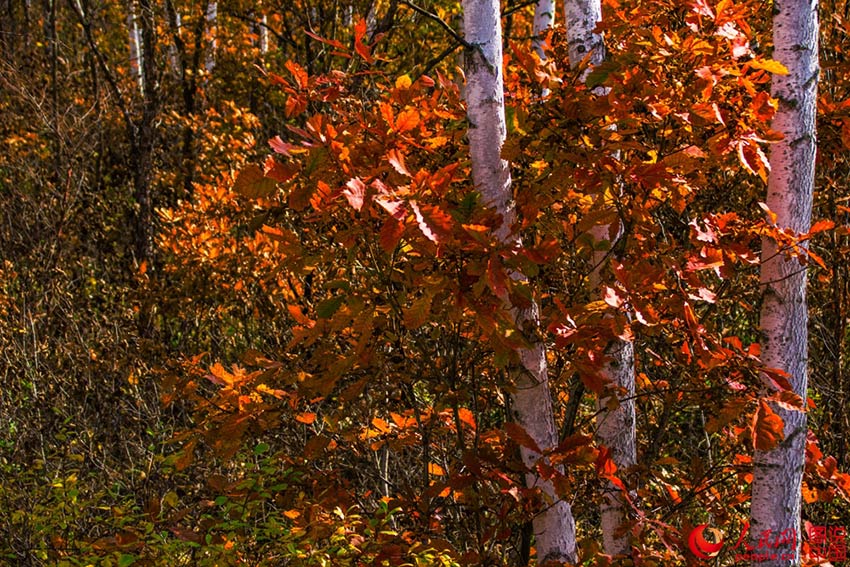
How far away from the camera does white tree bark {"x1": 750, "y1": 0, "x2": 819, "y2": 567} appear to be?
2676 millimetres

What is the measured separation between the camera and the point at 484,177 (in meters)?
2.45

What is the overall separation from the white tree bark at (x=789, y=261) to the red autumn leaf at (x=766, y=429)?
0.45m

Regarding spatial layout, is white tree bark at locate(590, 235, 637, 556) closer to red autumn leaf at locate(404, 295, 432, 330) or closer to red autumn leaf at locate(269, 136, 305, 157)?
red autumn leaf at locate(404, 295, 432, 330)

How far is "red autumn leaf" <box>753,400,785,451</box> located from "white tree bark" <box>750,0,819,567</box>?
1.48ft

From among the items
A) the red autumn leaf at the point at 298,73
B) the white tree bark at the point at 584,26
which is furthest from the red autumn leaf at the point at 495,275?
the white tree bark at the point at 584,26

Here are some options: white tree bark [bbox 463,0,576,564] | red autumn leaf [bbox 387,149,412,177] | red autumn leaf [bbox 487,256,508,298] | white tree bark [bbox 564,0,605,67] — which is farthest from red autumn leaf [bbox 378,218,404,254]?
white tree bark [bbox 564,0,605,67]

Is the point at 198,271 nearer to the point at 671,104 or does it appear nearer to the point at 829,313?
the point at 671,104

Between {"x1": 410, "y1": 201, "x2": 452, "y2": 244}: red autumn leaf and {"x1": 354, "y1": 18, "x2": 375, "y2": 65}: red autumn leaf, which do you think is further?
{"x1": 354, "y1": 18, "x2": 375, "y2": 65}: red autumn leaf

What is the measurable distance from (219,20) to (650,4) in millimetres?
8039

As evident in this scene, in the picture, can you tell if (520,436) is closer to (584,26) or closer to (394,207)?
(394,207)

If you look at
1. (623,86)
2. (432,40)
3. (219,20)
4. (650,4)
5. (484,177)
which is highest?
(219,20)

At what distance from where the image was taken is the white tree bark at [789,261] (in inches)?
105

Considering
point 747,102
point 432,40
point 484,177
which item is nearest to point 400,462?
point 484,177


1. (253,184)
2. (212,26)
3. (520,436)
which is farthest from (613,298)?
(212,26)
